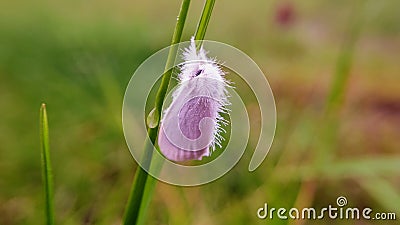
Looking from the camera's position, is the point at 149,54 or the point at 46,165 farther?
the point at 149,54

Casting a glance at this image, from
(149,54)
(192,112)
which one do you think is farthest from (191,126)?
(149,54)

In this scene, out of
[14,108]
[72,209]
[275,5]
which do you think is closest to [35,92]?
[14,108]

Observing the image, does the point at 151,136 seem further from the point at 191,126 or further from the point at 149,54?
the point at 149,54

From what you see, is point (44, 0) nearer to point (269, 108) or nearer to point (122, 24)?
point (122, 24)

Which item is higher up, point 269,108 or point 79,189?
point 269,108

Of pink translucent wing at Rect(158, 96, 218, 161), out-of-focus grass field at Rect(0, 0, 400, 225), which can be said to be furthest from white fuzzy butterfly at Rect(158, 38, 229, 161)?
out-of-focus grass field at Rect(0, 0, 400, 225)
